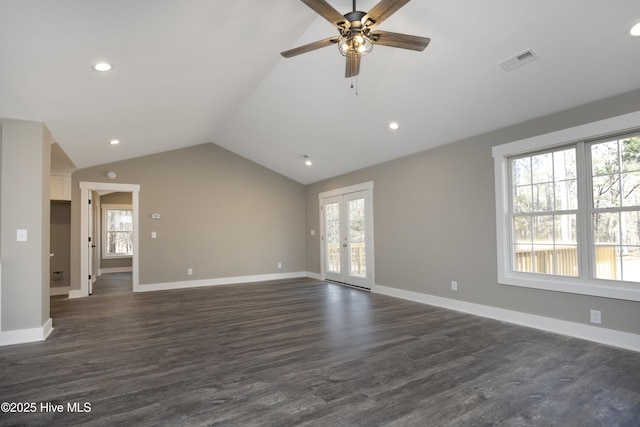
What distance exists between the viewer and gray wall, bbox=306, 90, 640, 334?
143 inches

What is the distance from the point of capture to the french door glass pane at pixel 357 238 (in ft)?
22.8

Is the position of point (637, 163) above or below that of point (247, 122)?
below

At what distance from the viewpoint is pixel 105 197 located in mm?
10578

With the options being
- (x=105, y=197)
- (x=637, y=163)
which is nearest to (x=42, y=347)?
(x=637, y=163)

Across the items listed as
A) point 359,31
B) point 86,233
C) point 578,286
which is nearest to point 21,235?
point 86,233

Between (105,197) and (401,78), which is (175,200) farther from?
(401,78)

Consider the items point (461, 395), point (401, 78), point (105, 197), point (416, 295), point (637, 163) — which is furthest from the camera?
point (105, 197)

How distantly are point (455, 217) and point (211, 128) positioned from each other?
4654 mm

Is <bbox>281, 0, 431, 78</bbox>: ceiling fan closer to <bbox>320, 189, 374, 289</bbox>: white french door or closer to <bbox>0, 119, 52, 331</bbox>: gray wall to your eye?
<bbox>0, 119, 52, 331</bbox>: gray wall

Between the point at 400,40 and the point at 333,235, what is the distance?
5.61 meters

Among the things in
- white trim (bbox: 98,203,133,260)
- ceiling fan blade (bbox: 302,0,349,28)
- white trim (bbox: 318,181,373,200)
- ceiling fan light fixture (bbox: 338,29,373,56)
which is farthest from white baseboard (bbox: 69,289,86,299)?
ceiling fan blade (bbox: 302,0,349,28)

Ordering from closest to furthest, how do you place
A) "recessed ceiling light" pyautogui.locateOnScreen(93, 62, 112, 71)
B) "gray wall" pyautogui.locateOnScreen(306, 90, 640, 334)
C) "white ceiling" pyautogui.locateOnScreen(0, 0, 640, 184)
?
"white ceiling" pyautogui.locateOnScreen(0, 0, 640, 184) → "recessed ceiling light" pyautogui.locateOnScreen(93, 62, 112, 71) → "gray wall" pyautogui.locateOnScreen(306, 90, 640, 334)

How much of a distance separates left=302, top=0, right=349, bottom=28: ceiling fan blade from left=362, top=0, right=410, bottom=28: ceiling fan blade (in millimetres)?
156

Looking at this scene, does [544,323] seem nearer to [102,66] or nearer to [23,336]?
[102,66]
